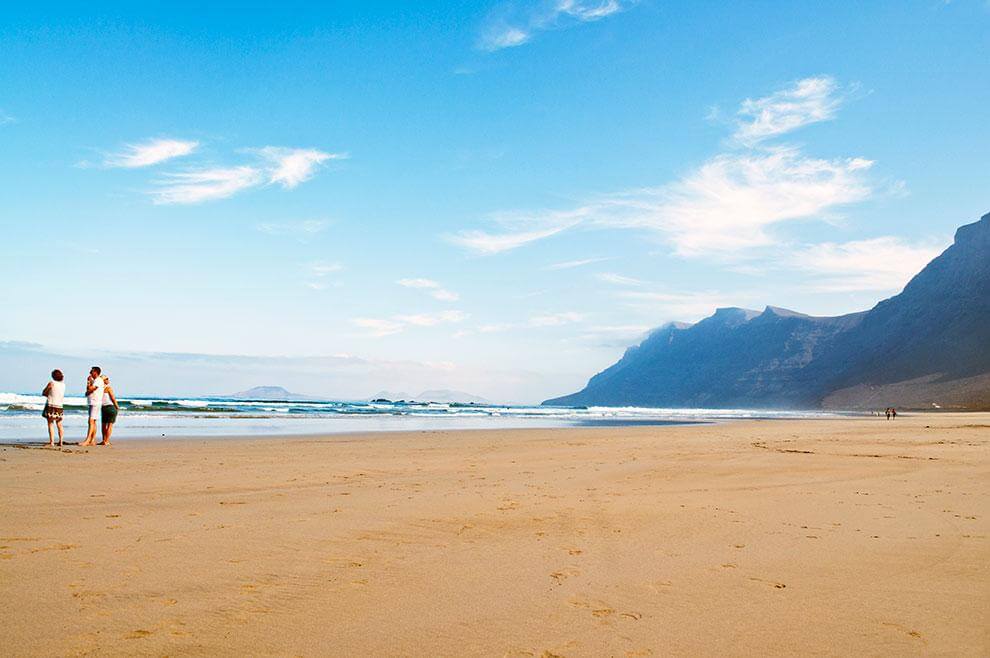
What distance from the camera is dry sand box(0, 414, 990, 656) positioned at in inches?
147

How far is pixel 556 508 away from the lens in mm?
8039

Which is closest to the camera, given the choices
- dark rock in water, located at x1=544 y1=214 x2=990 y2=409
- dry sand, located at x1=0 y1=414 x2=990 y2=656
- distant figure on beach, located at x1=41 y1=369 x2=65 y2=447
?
dry sand, located at x1=0 y1=414 x2=990 y2=656

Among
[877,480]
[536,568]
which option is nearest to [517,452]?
[877,480]

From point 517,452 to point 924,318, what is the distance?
147m

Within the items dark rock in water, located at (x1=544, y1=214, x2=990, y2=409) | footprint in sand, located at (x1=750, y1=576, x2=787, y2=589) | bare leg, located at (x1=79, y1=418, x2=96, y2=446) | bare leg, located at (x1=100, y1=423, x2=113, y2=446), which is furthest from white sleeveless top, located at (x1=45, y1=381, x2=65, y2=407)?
dark rock in water, located at (x1=544, y1=214, x2=990, y2=409)

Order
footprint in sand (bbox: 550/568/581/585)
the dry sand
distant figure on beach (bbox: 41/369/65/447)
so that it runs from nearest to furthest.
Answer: the dry sand, footprint in sand (bbox: 550/568/581/585), distant figure on beach (bbox: 41/369/65/447)

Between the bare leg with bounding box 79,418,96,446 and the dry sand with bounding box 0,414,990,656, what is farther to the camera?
the bare leg with bounding box 79,418,96,446

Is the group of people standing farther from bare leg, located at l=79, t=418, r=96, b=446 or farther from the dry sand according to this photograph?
the dry sand

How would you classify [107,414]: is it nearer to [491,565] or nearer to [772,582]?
[491,565]

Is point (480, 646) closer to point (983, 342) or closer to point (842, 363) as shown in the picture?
point (983, 342)

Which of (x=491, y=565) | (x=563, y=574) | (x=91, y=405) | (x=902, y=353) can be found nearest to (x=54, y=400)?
(x=91, y=405)

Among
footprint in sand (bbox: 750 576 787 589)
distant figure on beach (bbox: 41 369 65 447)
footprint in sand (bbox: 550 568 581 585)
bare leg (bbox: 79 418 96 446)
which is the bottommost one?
footprint in sand (bbox: 750 576 787 589)

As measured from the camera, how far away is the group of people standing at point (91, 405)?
54.8 feet

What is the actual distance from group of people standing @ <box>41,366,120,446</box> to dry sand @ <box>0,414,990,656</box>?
20.9 ft
